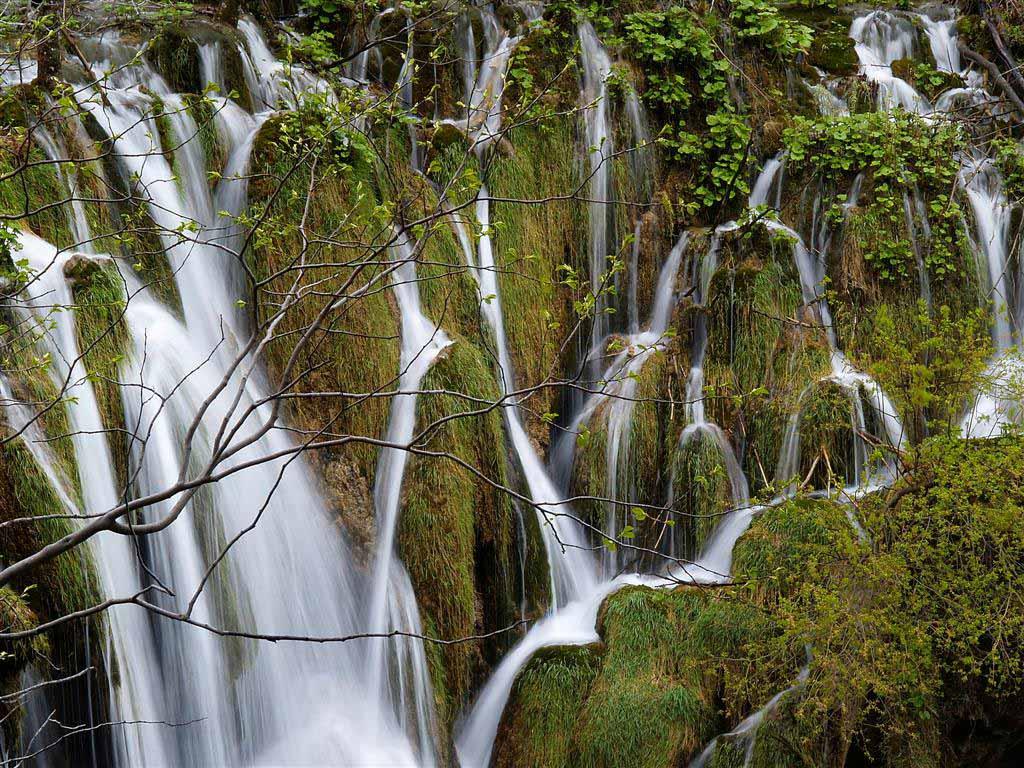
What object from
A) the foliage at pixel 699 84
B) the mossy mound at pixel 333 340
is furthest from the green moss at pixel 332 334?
the foliage at pixel 699 84

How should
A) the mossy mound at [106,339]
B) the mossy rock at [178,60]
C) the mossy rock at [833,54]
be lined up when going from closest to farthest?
1. the mossy mound at [106,339]
2. the mossy rock at [178,60]
3. the mossy rock at [833,54]

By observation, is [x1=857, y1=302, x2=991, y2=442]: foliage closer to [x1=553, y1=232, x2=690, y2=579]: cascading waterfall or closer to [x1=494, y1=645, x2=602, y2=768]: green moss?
[x1=553, y1=232, x2=690, y2=579]: cascading waterfall

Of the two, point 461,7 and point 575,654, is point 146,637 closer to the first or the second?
point 575,654

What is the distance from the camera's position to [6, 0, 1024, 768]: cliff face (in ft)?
17.6

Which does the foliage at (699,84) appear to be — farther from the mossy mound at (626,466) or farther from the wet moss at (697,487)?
the wet moss at (697,487)

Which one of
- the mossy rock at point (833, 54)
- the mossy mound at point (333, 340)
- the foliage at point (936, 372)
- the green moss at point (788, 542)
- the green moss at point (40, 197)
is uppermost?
the mossy rock at point (833, 54)

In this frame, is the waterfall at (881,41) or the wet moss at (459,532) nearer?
the wet moss at (459,532)

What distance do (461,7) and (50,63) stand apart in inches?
167

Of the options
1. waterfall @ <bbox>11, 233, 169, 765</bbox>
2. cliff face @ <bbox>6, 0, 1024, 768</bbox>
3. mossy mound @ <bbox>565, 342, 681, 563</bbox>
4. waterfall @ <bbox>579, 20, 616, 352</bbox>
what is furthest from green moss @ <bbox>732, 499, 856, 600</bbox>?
waterfall @ <bbox>11, 233, 169, 765</bbox>

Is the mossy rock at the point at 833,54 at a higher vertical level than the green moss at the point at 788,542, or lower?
higher

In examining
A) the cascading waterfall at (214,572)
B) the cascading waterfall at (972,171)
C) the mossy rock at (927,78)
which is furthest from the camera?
the mossy rock at (927,78)

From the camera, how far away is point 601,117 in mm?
9430

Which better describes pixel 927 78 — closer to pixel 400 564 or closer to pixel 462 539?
pixel 462 539

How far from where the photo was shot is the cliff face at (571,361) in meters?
5.36
